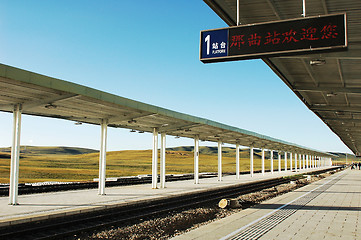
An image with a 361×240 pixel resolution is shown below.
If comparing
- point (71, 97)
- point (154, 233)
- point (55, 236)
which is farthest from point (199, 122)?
point (55, 236)

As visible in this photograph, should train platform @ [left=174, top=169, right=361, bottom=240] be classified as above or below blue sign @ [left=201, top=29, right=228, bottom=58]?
below

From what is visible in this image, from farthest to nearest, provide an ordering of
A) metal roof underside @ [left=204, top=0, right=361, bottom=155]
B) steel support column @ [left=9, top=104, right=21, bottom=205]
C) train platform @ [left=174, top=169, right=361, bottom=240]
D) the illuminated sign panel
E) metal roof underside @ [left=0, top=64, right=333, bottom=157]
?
steel support column @ [left=9, top=104, right=21, bottom=205] < metal roof underside @ [left=0, top=64, right=333, bottom=157] < train platform @ [left=174, top=169, right=361, bottom=240] < metal roof underside @ [left=204, top=0, right=361, bottom=155] < the illuminated sign panel

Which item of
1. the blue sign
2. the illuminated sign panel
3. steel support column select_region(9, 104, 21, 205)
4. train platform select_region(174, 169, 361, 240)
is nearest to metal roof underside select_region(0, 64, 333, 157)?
steel support column select_region(9, 104, 21, 205)

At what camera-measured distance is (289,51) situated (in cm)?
586

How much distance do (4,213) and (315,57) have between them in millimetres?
10872

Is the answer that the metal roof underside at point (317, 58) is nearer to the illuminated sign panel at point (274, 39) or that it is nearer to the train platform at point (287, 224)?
the illuminated sign panel at point (274, 39)

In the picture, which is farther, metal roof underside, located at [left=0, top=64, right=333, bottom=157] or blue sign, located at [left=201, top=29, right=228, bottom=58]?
metal roof underside, located at [left=0, top=64, right=333, bottom=157]

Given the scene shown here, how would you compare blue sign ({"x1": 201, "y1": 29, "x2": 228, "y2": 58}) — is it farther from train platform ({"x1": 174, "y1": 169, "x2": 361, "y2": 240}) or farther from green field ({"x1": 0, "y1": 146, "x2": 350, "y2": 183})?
green field ({"x1": 0, "y1": 146, "x2": 350, "y2": 183})

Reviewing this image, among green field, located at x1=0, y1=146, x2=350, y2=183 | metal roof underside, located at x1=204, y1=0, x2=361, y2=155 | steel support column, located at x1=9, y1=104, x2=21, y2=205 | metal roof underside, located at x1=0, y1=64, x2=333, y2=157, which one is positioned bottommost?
green field, located at x1=0, y1=146, x2=350, y2=183

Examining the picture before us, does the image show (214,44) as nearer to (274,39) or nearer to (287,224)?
(274,39)

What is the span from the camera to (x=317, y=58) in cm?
1052

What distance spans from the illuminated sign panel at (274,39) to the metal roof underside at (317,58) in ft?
3.57

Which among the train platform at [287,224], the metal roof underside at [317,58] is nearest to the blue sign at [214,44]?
the metal roof underside at [317,58]

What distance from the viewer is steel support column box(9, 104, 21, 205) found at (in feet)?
41.5
